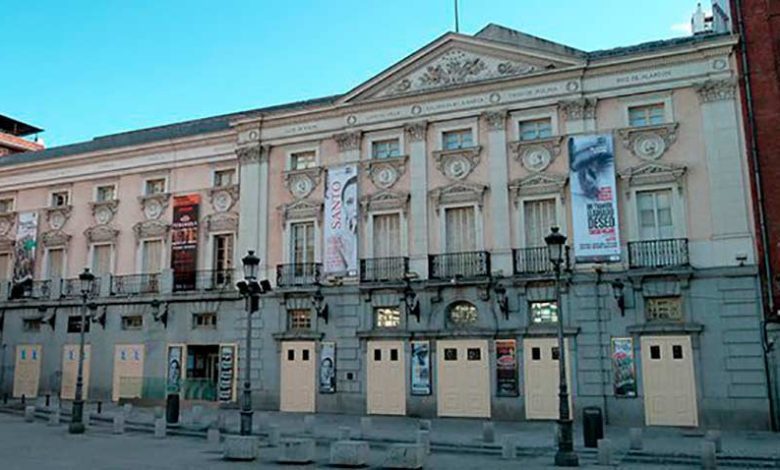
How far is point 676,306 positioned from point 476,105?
950 cm

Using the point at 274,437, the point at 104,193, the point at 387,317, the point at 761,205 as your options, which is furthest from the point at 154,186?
the point at 761,205

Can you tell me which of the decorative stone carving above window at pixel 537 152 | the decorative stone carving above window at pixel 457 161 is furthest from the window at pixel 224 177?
the decorative stone carving above window at pixel 537 152

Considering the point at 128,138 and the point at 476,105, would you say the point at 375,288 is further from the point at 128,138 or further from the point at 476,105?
the point at 128,138

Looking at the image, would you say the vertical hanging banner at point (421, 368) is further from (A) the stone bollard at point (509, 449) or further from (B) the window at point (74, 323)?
(B) the window at point (74, 323)

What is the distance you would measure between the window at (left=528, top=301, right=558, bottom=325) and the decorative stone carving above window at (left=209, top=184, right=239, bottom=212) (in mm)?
12826

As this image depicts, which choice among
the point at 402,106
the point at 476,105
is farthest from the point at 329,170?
the point at 476,105

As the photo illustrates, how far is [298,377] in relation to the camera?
26.3m

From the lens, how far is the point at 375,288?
25.3 m

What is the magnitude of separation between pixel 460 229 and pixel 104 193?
16978 millimetres

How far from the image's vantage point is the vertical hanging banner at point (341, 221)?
85.8 ft

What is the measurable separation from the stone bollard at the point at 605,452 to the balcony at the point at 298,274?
45.4ft

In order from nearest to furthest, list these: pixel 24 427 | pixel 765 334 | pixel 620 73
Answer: pixel 765 334
pixel 24 427
pixel 620 73

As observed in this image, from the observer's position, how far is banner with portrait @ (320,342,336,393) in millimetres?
25672

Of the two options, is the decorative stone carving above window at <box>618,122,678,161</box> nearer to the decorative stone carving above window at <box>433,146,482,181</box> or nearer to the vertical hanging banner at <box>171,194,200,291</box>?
the decorative stone carving above window at <box>433,146,482,181</box>
